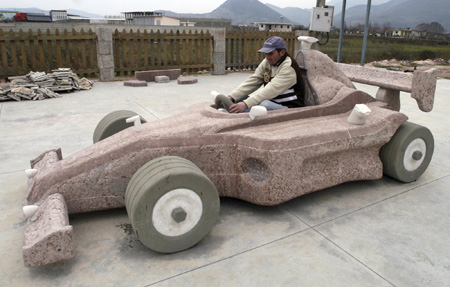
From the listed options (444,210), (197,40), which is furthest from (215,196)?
(197,40)

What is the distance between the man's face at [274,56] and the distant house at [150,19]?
72224 millimetres

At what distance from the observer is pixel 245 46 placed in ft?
43.3

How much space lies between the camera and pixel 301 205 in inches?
136

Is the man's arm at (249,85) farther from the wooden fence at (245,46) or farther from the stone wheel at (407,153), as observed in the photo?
the wooden fence at (245,46)

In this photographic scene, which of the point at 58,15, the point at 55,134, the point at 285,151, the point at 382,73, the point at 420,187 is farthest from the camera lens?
the point at 58,15

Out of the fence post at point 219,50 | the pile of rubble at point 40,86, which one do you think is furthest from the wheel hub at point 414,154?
the fence post at point 219,50

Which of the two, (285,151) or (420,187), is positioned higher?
(285,151)

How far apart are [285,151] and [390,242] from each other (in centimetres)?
107

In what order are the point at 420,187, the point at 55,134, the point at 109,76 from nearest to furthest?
the point at 420,187, the point at 55,134, the point at 109,76

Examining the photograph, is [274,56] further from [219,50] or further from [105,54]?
[219,50]

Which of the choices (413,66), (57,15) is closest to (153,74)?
(413,66)

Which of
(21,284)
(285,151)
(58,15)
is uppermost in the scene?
(58,15)

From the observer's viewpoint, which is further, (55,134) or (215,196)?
(55,134)

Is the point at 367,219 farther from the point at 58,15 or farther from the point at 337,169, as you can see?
the point at 58,15
